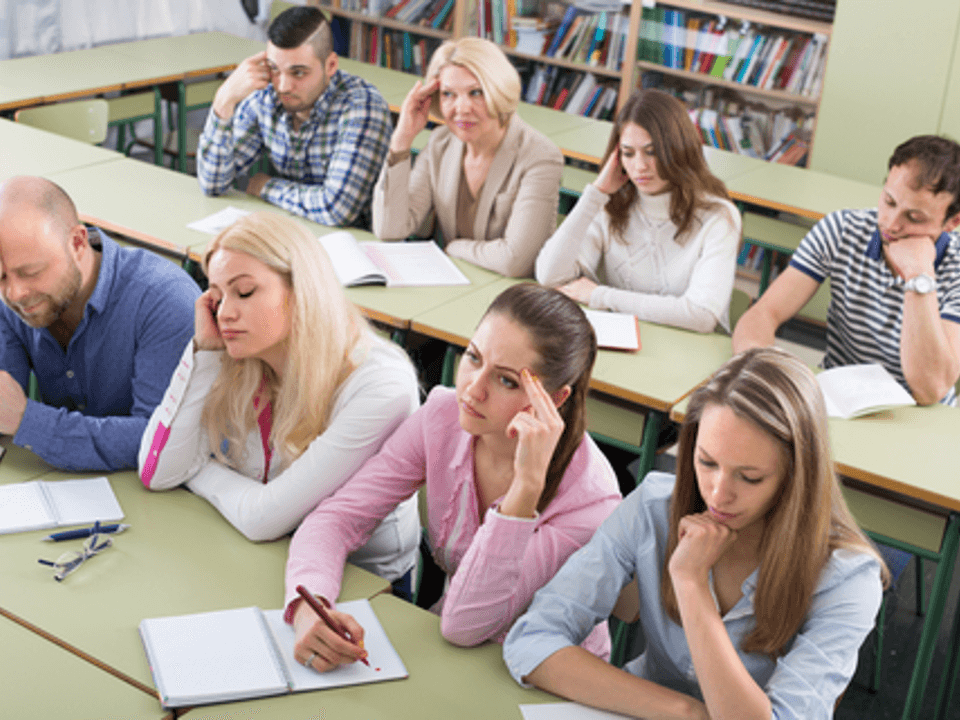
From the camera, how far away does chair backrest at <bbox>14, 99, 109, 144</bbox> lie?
4383 millimetres

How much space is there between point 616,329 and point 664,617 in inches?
54.0

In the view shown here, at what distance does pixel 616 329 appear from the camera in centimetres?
298

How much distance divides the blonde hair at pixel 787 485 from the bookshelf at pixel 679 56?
4300 millimetres

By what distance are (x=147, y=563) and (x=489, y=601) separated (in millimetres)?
616

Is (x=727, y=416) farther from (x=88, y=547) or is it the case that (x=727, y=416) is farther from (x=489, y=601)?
(x=88, y=547)

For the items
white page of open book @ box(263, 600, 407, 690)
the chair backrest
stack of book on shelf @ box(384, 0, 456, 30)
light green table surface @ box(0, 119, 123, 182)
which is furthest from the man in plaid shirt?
stack of book on shelf @ box(384, 0, 456, 30)

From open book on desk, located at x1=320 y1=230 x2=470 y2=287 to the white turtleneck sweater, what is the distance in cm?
30

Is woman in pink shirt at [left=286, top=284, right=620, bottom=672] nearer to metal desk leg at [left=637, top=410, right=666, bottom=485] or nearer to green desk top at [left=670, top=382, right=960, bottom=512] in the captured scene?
green desk top at [left=670, top=382, right=960, bottom=512]

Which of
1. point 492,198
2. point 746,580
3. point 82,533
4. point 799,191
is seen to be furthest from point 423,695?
point 799,191

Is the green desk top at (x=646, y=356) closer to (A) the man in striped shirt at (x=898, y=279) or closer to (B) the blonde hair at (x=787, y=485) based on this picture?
(A) the man in striped shirt at (x=898, y=279)

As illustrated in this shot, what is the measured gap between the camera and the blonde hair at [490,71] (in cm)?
332

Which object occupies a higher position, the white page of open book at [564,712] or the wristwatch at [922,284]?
the wristwatch at [922,284]

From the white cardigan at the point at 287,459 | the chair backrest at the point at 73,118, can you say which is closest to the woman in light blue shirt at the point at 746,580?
the white cardigan at the point at 287,459

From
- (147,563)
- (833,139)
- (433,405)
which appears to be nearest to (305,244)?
(433,405)
